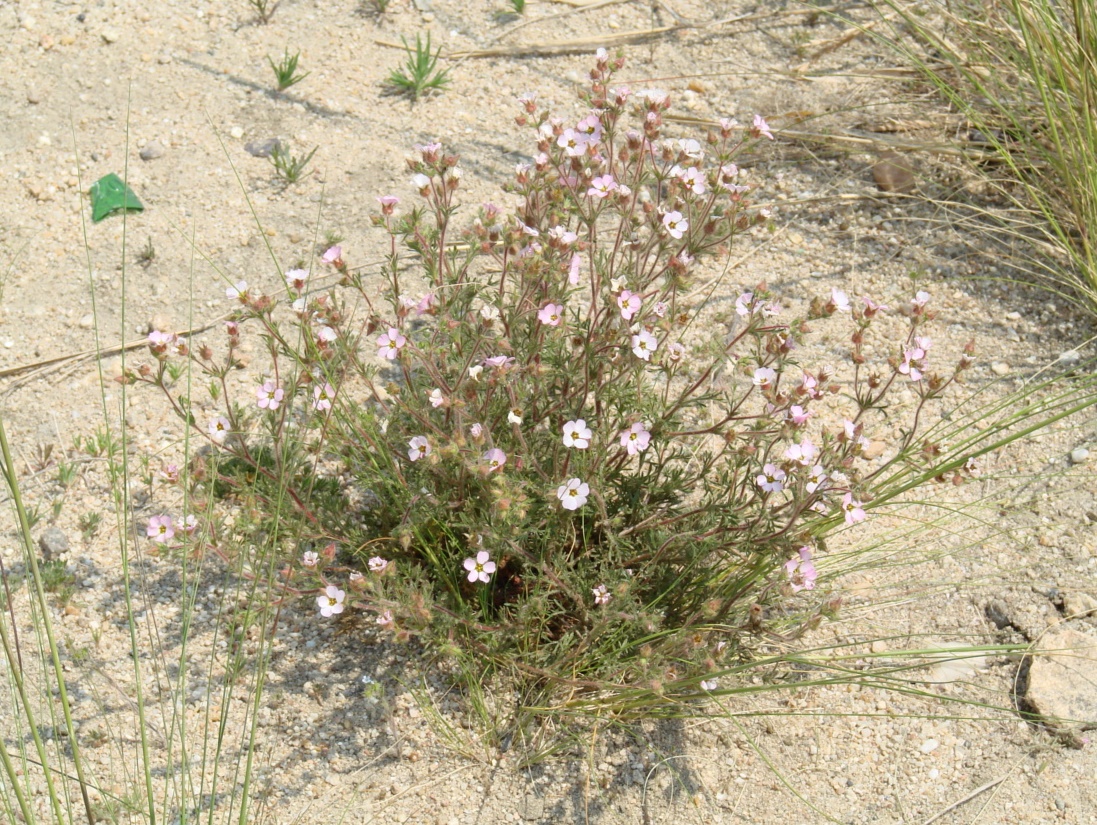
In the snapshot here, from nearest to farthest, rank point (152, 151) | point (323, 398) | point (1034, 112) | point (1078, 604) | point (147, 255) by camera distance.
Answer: point (323, 398) → point (1078, 604) → point (147, 255) → point (1034, 112) → point (152, 151)

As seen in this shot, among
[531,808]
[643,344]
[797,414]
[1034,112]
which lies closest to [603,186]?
[643,344]

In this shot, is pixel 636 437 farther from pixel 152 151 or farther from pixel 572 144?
pixel 152 151

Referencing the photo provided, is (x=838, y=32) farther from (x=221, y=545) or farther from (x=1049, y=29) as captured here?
(x=221, y=545)

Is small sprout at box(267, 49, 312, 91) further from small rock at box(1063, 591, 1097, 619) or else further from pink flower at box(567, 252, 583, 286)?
small rock at box(1063, 591, 1097, 619)

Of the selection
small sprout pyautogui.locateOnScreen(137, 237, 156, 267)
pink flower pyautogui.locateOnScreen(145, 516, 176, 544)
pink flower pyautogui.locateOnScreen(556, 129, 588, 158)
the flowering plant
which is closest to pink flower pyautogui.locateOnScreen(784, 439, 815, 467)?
the flowering plant

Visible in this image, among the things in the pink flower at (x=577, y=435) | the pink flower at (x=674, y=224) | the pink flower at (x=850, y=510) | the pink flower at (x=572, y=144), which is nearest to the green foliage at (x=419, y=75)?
the pink flower at (x=572, y=144)

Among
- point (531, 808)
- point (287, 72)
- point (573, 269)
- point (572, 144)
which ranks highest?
point (572, 144)
